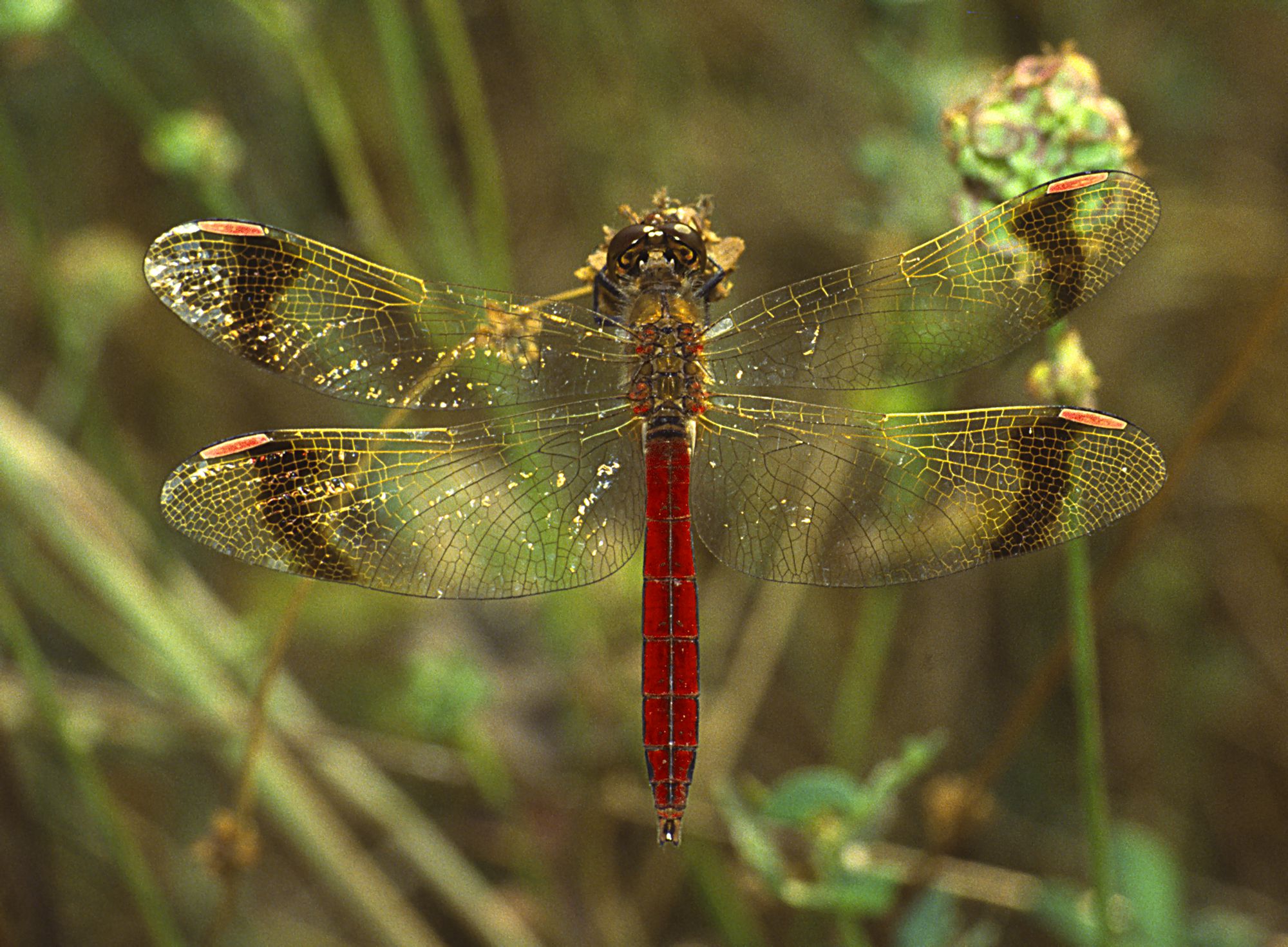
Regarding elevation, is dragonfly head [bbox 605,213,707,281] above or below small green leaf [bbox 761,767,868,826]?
above

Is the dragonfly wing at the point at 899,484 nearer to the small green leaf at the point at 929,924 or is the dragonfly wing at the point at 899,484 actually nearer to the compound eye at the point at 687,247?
the compound eye at the point at 687,247

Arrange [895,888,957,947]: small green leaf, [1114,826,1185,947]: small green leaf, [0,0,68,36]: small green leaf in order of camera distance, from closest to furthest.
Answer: [895,888,957,947]: small green leaf → [0,0,68,36]: small green leaf → [1114,826,1185,947]: small green leaf

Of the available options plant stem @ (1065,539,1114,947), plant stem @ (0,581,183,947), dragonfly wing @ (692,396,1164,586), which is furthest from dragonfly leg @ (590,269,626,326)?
plant stem @ (0,581,183,947)

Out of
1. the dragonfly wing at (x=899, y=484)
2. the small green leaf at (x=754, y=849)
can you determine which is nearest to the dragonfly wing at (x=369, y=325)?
the dragonfly wing at (x=899, y=484)

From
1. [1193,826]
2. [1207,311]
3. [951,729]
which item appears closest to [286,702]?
[951,729]

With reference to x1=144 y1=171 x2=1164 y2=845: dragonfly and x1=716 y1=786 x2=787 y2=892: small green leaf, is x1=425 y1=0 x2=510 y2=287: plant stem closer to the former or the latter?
x1=144 y1=171 x2=1164 y2=845: dragonfly

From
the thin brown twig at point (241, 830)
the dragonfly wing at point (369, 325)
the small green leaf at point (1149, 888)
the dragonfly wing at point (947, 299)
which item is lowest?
the thin brown twig at point (241, 830)

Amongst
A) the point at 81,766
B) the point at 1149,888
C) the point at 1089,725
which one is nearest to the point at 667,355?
the point at 1089,725
